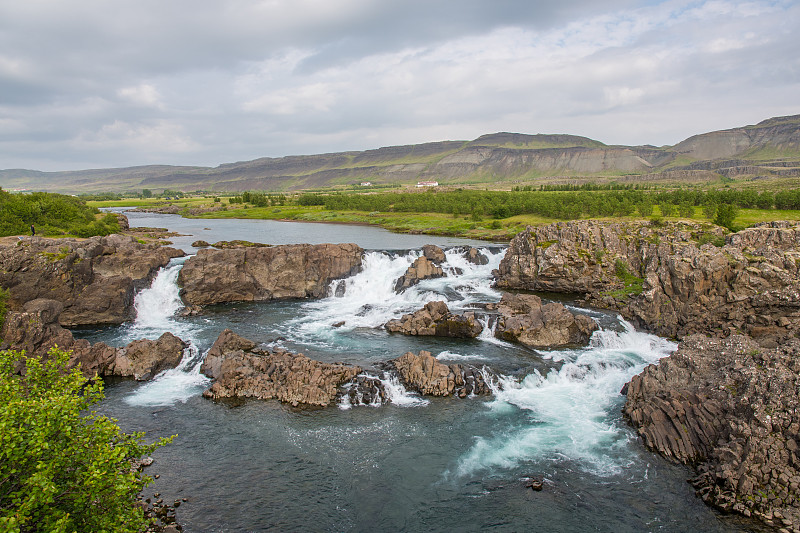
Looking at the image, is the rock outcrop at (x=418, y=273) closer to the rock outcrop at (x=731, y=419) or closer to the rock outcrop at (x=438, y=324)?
the rock outcrop at (x=438, y=324)

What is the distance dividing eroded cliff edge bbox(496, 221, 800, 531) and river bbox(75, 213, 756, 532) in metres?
1.72

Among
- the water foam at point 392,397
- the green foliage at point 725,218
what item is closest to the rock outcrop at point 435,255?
the water foam at point 392,397

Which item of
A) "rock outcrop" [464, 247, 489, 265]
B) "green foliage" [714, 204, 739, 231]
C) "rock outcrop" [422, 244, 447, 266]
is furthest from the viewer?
"green foliage" [714, 204, 739, 231]

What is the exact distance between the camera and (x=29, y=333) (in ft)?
108

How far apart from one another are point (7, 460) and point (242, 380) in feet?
63.2

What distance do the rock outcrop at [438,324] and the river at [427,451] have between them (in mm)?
1335

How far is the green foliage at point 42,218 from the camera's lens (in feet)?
210

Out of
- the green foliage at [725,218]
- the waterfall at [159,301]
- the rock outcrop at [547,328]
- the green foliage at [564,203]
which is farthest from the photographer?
the green foliage at [564,203]

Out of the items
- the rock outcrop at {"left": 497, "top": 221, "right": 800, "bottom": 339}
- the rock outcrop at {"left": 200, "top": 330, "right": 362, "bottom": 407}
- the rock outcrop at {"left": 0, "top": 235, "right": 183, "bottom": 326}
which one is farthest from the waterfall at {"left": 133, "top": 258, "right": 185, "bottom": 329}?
the rock outcrop at {"left": 497, "top": 221, "right": 800, "bottom": 339}

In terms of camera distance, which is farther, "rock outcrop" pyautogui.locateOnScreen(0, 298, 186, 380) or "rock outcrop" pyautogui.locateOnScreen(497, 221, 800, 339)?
"rock outcrop" pyautogui.locateOnScreen(497, 221, 800, 339)

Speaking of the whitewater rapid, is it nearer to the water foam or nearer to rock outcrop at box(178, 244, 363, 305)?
the water foam

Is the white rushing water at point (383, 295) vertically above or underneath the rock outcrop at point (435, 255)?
underneath

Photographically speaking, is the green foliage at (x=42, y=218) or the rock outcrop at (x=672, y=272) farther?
the green foliage at (x=42, y=218)

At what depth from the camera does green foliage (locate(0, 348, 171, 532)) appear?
11117 mm
